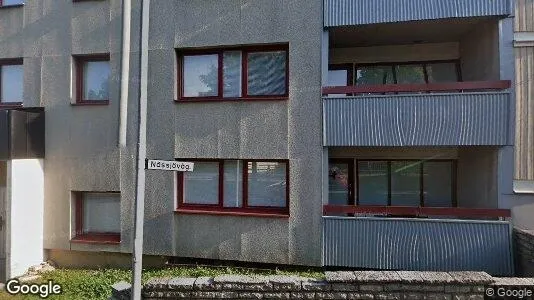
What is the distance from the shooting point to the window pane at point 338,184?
8680 millimetres

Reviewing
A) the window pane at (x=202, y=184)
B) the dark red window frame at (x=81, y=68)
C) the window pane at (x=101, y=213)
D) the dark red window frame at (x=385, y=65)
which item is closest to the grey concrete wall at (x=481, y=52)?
the dark red window frame at (x=385, y=65)

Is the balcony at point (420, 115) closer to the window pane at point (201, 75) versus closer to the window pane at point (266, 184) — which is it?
the window pane at point (266, 184)

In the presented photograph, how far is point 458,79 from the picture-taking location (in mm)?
8391

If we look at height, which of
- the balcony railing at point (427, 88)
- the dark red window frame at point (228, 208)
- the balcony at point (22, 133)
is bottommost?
the dark red window frame at point (228, 208)

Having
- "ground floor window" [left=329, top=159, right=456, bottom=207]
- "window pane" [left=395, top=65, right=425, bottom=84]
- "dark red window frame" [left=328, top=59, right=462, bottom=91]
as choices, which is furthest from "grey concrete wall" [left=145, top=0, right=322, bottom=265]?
"window pane" [left=395, top=65, right=425, bottom=84]

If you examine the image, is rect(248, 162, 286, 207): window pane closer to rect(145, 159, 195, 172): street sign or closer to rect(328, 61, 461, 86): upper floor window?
rect(145, 159, 195, 172): street sign

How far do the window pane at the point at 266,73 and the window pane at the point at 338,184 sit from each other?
2648 millimetres

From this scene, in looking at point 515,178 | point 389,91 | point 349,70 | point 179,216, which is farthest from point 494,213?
point 179,216

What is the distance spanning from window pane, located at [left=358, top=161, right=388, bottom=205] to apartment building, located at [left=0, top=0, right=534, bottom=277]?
28mm

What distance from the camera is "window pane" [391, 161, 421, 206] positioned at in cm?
848

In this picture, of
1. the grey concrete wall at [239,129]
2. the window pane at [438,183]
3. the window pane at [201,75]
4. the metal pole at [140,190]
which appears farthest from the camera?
the window pane at [438,183]

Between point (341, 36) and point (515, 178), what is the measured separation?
445 centimetres

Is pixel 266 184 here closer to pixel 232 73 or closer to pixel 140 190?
pixel 232 73

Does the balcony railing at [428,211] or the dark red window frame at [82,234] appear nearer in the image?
the balcony railing at [428,211]
